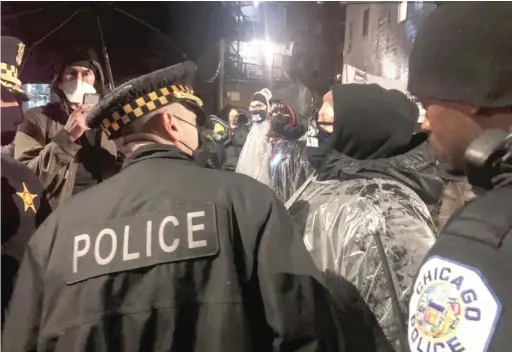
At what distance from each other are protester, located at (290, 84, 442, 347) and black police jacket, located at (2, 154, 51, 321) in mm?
609

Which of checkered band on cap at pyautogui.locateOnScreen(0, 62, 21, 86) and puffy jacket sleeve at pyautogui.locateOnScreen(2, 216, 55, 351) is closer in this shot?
puffy jacket sleeve at pyautogui.locateOnScreen(2, 216, 55, 351)

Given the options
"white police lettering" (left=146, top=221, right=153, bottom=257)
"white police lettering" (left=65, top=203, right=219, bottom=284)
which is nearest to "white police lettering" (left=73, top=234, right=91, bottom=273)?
"white police lettering" (left=65, top=203, right=219, bottom=284)

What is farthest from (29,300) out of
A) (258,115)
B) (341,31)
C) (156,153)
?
(341,31)

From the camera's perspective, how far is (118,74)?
3.91ft

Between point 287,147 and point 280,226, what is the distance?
98cm

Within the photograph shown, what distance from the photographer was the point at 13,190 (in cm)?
117

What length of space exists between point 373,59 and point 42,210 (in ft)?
3.12

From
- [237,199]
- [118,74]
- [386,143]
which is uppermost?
[118,74]

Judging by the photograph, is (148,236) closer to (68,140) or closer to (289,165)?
(68,140)

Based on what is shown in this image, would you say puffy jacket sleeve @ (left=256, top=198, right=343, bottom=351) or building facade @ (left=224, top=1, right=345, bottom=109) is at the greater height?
building facade @ (left=224, top=1, right=345, bottom=109)

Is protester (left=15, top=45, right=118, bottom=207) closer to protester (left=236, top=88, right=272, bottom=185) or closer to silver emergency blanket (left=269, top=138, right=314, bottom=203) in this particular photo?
protester (left=236, top=88, right=272, bottom=185)

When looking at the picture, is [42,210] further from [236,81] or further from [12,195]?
[236,81]

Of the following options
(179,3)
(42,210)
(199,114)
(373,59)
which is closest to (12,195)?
(42,210)

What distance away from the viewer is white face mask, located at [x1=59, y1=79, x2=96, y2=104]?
4.48 feet
